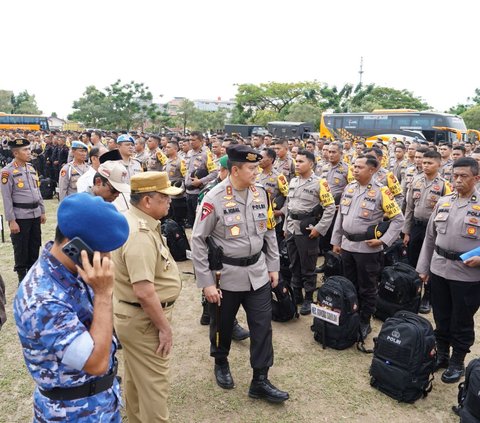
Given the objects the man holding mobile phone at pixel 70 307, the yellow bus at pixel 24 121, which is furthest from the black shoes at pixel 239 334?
the yellow bus at pixel 24 121

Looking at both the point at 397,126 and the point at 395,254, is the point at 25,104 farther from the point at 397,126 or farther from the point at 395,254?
the point at 395,254

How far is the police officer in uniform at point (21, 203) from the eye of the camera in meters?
4.99

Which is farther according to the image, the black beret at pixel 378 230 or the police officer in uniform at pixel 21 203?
the police officer in uniform at pixel 21 203

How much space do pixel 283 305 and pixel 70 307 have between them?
10.7ft

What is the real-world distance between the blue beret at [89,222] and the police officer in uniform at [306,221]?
3.42 meters

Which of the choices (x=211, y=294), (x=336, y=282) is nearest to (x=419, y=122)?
(x=336, y=282)

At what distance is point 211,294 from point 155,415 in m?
0.96

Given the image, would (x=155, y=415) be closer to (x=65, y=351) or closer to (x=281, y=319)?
(x=65, y=351)

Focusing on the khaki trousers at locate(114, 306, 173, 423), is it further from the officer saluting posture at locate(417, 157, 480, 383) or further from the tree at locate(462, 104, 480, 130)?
the tree at locate(462, 104, 480, 130)

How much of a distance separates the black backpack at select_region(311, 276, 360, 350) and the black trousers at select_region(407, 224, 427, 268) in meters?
1.83

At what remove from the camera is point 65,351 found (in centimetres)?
133

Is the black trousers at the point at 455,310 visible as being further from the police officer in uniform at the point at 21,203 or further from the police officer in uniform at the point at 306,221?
the police officer in uniform at the point at 21,203

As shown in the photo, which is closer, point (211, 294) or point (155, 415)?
point (155, 415)

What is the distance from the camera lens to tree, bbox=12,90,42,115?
54.7 m
